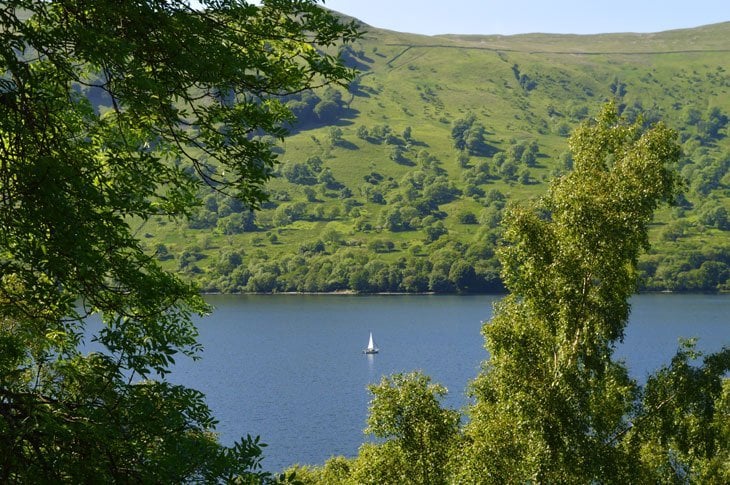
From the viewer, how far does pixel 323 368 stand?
155 meters

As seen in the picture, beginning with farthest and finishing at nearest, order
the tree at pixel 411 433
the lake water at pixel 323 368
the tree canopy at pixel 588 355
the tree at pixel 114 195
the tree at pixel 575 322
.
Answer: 1. the lake water at pixel 323 368
2. the tree at pixel 411 433
3. the tree canopy at pixel 588 355
4. the tree at pixel 575 322
5. the tree at pixel 114 195

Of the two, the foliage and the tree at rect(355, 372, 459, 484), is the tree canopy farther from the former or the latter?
the tree at rect(355, 372, 459, 484)

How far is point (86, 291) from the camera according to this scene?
10953mm

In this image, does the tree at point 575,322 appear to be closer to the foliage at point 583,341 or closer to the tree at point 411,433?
the foliage at point 583,341

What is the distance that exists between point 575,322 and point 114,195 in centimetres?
1870

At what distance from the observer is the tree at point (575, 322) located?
25781 mm

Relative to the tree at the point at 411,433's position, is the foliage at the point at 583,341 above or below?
above

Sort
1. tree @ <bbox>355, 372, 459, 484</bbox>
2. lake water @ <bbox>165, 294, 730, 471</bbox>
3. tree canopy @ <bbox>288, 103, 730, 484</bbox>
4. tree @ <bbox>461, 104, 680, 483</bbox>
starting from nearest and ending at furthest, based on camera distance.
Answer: tree @ <bbox>461, 104, 680, 483</bbox> → tree canopy @ <bbox>288, 103, 730, 484</bbox> → tree @ <bbox>355, 372, 459, 484</bbox> → lake water @ <bbox>165, 294, 730, 471</bbox>

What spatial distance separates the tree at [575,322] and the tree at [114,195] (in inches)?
607

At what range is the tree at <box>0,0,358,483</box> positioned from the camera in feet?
33.0

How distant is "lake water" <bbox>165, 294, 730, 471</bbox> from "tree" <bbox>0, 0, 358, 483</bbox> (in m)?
78.5

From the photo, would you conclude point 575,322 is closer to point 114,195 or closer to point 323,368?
point 114,195

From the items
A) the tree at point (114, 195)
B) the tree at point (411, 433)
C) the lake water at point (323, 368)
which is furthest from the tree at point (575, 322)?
the lake water at point (323, 368)

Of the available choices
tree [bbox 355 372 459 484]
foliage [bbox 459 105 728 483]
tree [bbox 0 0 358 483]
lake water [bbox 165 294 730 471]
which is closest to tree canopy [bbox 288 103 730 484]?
foliage [bbox 459 105 728 483]
